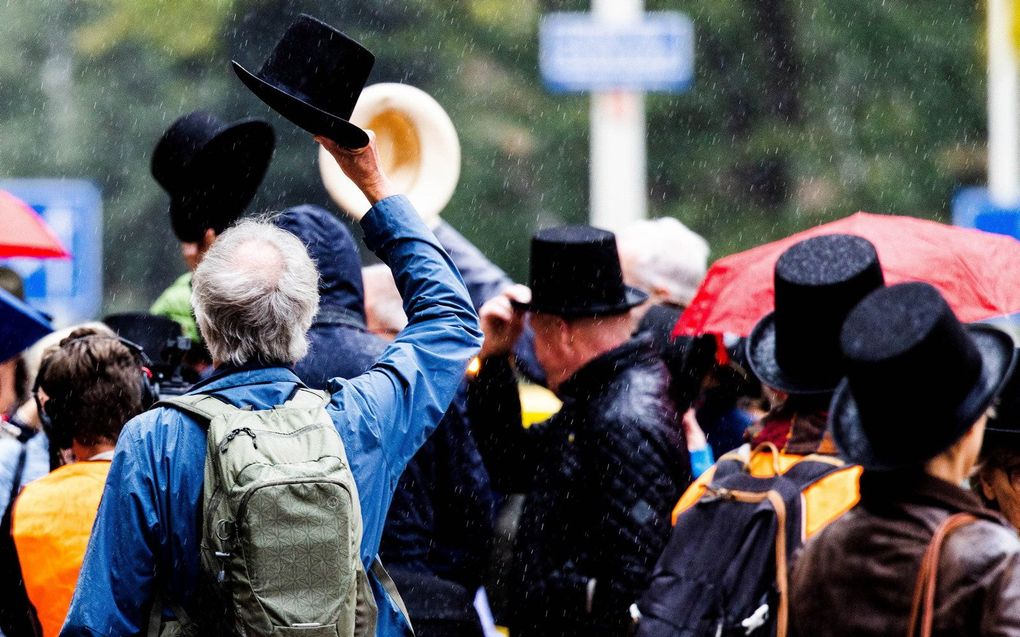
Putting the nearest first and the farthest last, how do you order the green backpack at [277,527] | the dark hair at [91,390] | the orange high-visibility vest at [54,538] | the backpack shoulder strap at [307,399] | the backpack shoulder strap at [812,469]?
the green backpack at [277,527] → the backpack shoulder strap at [307,399] → the backpack shoulder strap at [812,469] → the orange high-visibility vest at [54,538] → the dark hair at [91,390]

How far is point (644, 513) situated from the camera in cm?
435

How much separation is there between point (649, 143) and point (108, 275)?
6871mm

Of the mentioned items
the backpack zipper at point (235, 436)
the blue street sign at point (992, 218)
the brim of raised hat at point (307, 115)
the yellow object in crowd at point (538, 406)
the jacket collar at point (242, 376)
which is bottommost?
the yellow object in crowd at point (538, 406)

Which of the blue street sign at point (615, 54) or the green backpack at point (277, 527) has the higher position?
the blue street sign at point (615, 54)

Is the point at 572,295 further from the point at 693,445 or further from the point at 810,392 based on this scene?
the point at 810,392

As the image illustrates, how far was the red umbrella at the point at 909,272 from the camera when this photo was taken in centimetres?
425

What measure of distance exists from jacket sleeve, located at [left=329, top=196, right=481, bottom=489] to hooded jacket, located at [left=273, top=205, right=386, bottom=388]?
0.88m

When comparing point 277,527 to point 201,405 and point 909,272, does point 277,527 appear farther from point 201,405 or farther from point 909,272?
point 909,272

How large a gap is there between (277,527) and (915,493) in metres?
1.18

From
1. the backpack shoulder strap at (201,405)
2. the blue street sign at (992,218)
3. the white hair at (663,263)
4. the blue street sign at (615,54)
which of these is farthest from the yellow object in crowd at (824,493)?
the blue street sign at (992,218)

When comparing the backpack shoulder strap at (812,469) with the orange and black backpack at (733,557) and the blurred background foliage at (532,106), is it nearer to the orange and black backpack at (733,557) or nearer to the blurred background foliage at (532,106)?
the orange and black backpack at (733,557)

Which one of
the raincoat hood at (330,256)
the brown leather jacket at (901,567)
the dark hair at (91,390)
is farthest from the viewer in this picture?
the raincoat hood at (330,256)

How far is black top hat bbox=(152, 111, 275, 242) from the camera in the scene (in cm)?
493

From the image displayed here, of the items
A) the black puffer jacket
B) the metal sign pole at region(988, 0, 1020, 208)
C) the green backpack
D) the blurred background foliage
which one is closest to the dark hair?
the green backpack
